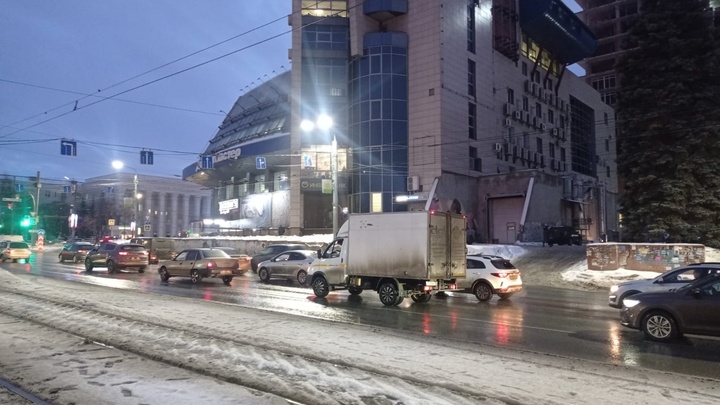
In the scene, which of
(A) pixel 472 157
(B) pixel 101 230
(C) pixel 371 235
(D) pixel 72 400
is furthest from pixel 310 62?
(B) pixel 101 230

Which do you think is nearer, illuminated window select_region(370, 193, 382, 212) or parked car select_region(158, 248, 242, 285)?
parked car select_region(158, 248, 242, 285)

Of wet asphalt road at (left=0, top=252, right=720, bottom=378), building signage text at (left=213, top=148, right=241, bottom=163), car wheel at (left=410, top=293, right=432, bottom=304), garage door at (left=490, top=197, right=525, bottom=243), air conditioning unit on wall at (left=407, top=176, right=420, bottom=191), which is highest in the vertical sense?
building signage text at (left=213, top=148, right=241, bottom=163)

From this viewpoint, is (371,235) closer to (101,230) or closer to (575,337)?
(575,337)

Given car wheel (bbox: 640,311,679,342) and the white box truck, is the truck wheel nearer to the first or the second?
the white box truck

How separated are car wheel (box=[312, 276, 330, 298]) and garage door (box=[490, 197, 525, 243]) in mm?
30586

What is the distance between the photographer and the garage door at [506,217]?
147 ft

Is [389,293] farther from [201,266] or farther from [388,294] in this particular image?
[201,266]

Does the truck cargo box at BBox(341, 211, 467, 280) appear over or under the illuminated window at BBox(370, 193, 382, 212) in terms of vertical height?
under

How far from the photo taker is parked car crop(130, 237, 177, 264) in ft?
115

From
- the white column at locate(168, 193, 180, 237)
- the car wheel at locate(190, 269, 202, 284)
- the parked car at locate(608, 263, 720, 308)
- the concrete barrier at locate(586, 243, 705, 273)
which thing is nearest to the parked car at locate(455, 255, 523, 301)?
the parked car at locate(608, 263, 720, 308)

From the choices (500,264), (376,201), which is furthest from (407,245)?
(376,201)

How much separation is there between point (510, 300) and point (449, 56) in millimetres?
31797

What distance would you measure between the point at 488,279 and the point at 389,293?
3.65 meters

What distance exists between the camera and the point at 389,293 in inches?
589
